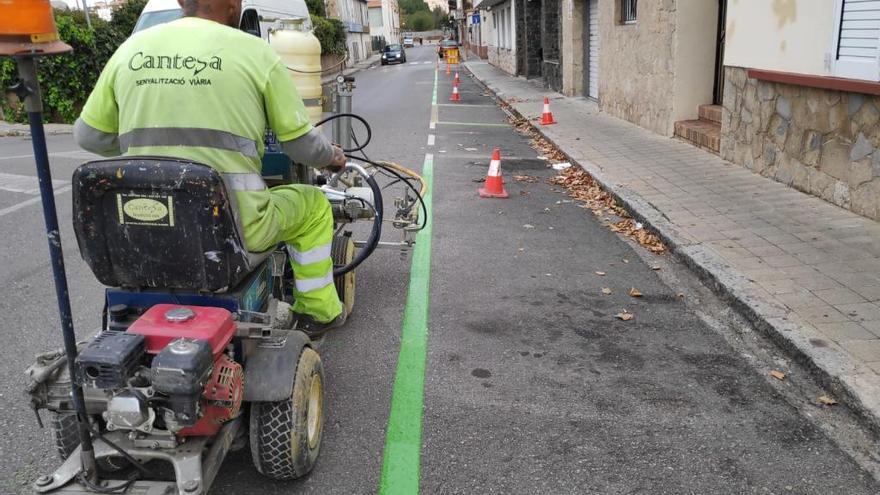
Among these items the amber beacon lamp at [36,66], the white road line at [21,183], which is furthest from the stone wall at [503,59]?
the amber beacon lamp at [36,66]

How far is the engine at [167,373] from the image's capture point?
7.53 feet

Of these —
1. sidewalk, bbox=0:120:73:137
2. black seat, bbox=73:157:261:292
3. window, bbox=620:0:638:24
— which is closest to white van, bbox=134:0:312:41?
black seat, bbox=73:157:261:292

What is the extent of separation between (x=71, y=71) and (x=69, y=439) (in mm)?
18076

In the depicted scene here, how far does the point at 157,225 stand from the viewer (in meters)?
2.67

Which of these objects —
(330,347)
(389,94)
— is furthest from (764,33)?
(389,94)

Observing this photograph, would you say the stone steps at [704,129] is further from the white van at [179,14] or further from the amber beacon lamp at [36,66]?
the amber beacon lamp at [36,66]

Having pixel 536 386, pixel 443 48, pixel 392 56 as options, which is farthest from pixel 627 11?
pixel 443 48

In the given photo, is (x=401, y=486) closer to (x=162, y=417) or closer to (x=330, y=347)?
(x=162, y=417)

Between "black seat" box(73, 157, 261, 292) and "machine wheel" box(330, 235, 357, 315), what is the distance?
67.3 inches

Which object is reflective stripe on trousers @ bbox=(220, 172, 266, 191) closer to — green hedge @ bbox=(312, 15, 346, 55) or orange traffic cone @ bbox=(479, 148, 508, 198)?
orange traffic cone @ bbox=(479, 148, 508, 198)

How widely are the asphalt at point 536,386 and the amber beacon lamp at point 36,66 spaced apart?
1.13 m

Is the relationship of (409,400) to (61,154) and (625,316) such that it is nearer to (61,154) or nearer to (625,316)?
Answer: (625,316)

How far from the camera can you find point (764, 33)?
8.23 metres

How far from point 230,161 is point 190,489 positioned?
1293 millimetres
